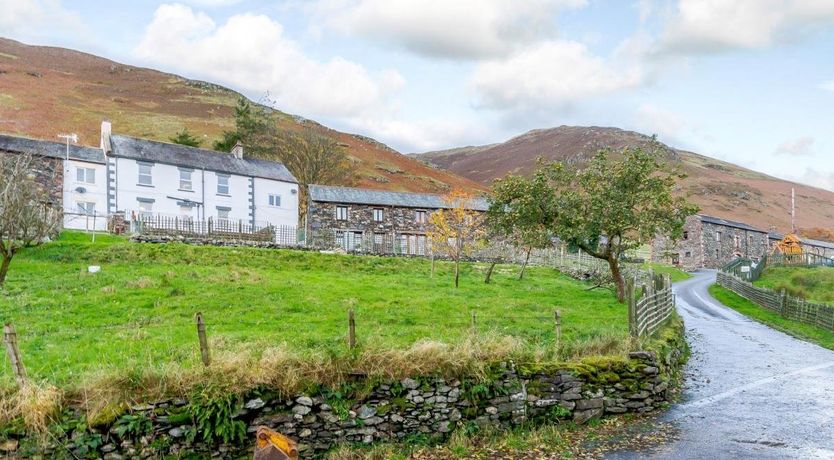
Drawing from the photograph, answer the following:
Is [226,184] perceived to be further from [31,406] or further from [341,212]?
[31,406]

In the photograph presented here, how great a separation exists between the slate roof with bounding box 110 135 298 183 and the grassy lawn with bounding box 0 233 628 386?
1378cm

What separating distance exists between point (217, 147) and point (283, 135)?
10.4m

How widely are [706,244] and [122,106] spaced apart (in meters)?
102

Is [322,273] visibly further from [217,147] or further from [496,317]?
[217,147]

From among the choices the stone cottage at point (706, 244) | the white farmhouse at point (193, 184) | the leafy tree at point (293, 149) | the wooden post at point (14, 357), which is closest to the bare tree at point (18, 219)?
the wooden post at point (14, 357)

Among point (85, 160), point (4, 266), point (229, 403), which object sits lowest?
point (229, 403)

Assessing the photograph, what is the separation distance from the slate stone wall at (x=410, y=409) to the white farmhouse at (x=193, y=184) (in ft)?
121

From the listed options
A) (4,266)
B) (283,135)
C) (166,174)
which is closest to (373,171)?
(283,135)

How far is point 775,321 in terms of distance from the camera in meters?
31.4

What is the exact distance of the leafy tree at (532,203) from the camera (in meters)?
26.7

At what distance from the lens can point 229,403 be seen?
10.2 meters

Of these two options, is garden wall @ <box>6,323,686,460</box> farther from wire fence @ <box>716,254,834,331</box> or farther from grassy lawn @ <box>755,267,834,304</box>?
grassy lawn @ <box>755,267,834,304</box>

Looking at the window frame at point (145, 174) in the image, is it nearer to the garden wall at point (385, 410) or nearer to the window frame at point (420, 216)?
the window frame at point (420, 216)

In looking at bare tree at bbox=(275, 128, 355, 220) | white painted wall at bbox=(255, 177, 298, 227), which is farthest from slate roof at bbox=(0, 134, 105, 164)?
bare tree at bbox=(275, 128, 355, 220)
